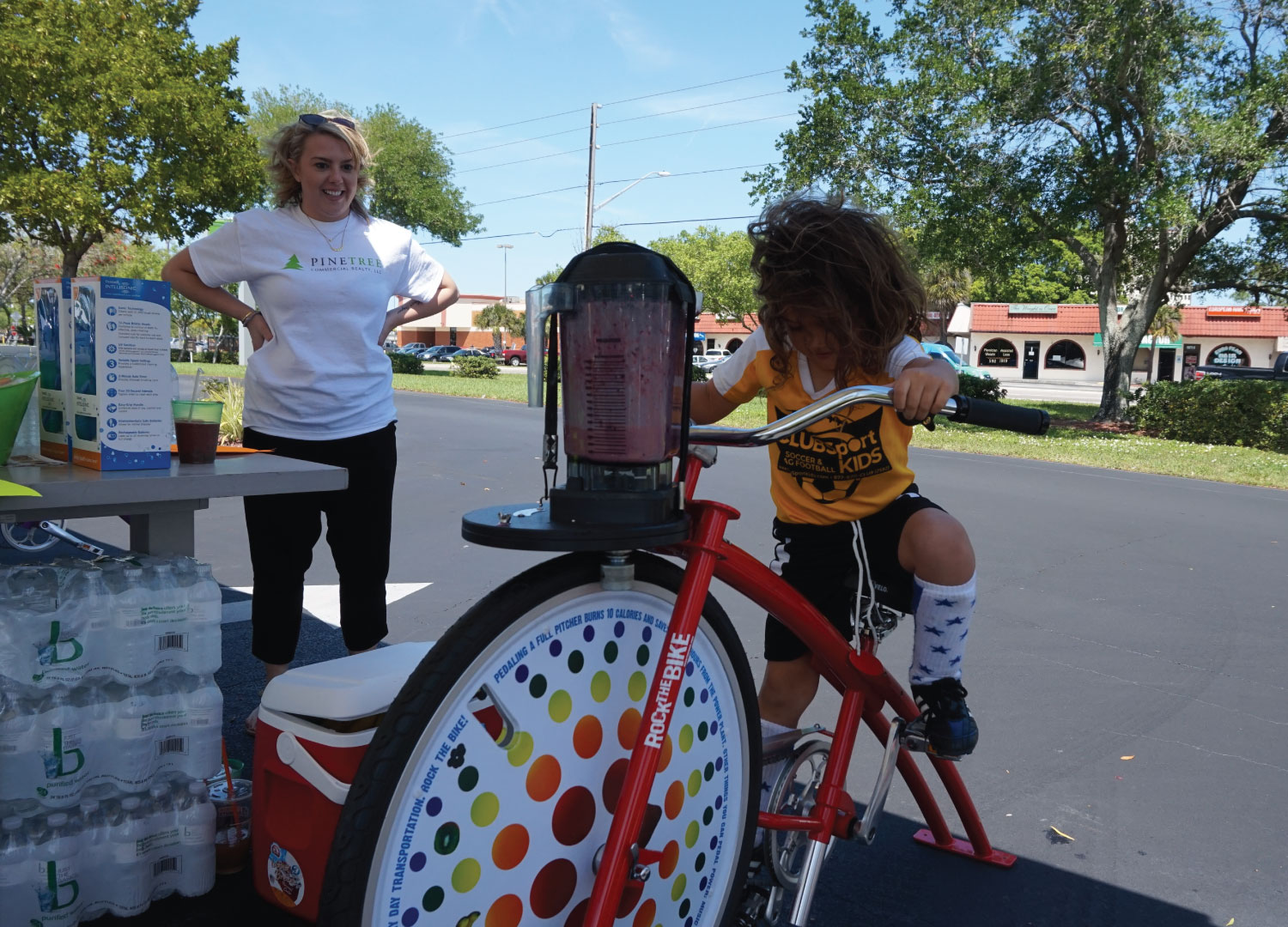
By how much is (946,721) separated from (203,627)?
164 cm

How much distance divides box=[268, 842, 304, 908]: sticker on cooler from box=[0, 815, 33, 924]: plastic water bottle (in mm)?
503

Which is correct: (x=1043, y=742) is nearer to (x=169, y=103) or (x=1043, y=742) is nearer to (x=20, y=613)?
(x=20, y=613)

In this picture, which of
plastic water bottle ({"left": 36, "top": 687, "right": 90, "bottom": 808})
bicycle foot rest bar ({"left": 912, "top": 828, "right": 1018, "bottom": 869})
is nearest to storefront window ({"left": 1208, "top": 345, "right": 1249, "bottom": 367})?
bicycle foot rest bar ({"left": 912, "top": 828, "right": 1018, "bottom": 869})

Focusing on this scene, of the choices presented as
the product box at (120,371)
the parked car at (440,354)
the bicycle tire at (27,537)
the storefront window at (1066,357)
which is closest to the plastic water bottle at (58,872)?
the product box at (120,371)

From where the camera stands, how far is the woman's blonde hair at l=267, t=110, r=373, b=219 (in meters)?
3.05

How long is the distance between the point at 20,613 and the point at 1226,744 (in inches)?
157

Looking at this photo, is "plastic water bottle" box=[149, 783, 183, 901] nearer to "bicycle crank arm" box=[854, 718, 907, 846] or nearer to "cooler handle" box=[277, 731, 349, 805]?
"cooler handle" box=[277, 731, 349, 805]

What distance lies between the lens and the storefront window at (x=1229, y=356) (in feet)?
191

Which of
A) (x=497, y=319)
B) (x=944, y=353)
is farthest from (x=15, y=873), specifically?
(x=497, y=319)

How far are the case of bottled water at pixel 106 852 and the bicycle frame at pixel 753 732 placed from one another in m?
1.20

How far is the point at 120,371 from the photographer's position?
2131 millimetres

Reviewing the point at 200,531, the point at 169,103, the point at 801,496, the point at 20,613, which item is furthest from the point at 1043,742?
the point at 169,103

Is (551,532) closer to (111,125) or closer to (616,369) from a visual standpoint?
(616,369)

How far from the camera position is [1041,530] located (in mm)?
8258
